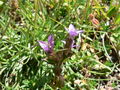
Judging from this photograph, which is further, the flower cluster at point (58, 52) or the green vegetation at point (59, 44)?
the green vegetation at point (59, 44)

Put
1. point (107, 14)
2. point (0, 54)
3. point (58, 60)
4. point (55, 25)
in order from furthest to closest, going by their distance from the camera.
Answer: point (107, 14)
point (55, 25)
point (0, 54)
point (58, 60)

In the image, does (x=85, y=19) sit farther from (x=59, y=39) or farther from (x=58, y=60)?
(x=58, y=60)

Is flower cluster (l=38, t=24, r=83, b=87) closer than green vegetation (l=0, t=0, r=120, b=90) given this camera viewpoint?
Yes

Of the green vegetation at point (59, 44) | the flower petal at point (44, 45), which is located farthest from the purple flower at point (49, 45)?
the green vegetation at point (59, 44)

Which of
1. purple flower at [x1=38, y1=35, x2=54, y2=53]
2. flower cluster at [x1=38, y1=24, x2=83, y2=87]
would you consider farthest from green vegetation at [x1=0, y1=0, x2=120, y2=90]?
purple flower at [x1=38, y1=35, x2=54, y2=53]

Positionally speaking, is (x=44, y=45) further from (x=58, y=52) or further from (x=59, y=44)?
(x=59, y=44)

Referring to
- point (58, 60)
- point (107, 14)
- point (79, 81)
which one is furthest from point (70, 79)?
point (107, 14)

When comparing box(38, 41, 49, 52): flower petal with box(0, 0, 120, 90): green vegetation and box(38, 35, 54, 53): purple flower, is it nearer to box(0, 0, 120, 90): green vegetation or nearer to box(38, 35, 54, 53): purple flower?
box(38, 35, 54, 53): purple flower

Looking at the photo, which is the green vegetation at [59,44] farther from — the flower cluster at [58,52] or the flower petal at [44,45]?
the flower petal at [44,45]
